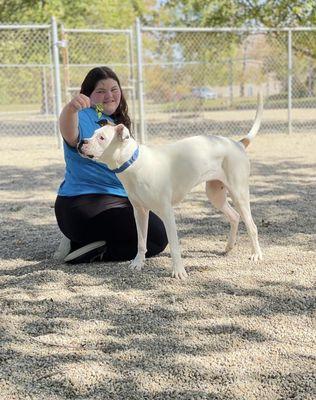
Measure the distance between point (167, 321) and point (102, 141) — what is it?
1141mm

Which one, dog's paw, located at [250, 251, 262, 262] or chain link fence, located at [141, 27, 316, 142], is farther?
chain link fence, located at [141, 27, 316, 142]

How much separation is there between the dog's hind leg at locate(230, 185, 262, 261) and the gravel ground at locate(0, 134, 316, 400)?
0.10 m

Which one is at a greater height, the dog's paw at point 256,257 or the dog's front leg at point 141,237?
the dog's front leg at point 141,237

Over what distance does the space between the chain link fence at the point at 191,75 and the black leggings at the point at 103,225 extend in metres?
8.07

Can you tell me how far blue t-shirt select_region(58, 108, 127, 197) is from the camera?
4.12m

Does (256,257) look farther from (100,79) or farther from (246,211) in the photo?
(100,79)

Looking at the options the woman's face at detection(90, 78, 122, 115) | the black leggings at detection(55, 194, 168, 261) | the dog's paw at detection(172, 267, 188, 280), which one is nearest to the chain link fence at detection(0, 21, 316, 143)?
the woman's face at detection(90, 78, 122, 115)

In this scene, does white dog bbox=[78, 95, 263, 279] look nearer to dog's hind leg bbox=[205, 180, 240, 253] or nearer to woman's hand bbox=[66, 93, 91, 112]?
dog's hind leg bbox=[205, 180, 240, 253]

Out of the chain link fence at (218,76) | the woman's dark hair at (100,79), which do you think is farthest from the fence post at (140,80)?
the woman's dark hair at (100,79)

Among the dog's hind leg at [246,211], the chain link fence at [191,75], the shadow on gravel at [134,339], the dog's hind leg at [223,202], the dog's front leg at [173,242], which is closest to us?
the shadow on gravel at [134,339]

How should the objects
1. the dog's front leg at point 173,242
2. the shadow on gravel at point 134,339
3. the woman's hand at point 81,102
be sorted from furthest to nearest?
the dog's front leg at point 173,242, the woman's hand at point 81,102, the shadow on gravel at point 134,339

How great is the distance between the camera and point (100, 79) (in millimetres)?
4121

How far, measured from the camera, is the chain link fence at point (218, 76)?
1421cm

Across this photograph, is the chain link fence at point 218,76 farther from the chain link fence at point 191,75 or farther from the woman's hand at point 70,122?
the woman's hand at point 70,122
